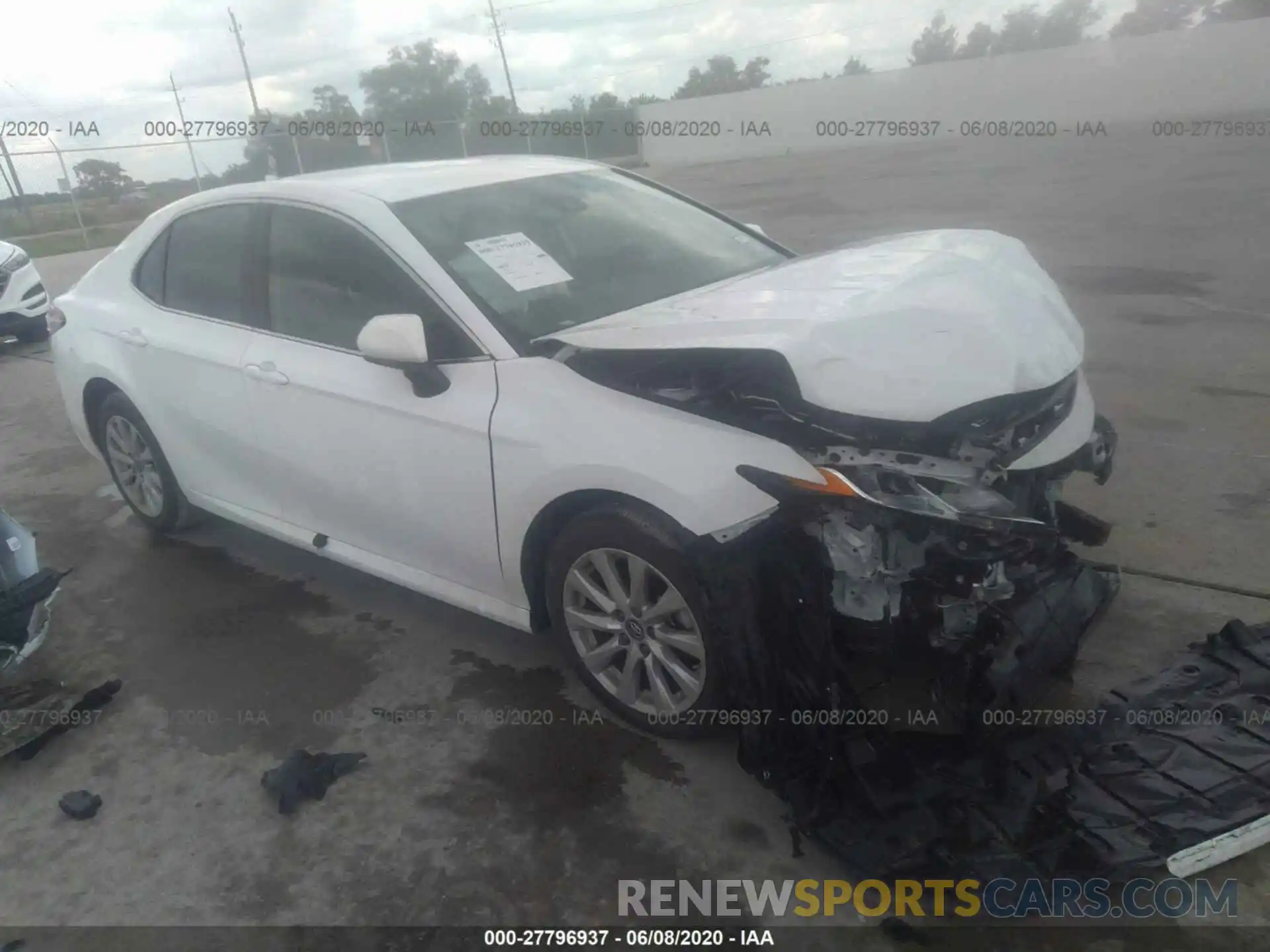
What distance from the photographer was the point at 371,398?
328 centimetres

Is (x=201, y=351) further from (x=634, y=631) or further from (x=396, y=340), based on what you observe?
(x=634, y=631)

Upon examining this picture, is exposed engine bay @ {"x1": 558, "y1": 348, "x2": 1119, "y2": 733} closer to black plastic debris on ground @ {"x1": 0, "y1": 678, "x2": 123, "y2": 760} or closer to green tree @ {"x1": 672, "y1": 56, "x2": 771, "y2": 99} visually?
black plastic debris on ground @ {"x1": 0, "y1": 678, "x2": 123, "y2": 760}

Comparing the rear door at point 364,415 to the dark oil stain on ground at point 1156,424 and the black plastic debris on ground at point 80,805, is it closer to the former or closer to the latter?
the black plastic debris on ground at point 80,805

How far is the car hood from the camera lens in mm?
2525

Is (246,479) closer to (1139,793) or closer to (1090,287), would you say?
(1139,793)

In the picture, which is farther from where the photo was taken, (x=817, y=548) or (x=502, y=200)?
(x=502, y=200)

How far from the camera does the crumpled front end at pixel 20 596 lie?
3334mm

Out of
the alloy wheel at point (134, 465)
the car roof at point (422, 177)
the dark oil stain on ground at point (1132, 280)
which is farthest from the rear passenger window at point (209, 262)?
the dark oil stain on ground at point (1132, 280)

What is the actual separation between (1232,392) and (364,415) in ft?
15.3

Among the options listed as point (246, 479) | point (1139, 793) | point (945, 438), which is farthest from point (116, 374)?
point (1139, 793)

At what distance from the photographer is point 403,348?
115 inches

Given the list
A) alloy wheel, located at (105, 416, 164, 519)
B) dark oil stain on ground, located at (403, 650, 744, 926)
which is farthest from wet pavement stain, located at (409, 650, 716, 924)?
alloy wheel, located at (105, 416, 164, 519)

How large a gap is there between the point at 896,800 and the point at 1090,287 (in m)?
6.98

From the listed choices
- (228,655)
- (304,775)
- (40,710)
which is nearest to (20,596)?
(40,710)
